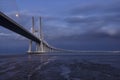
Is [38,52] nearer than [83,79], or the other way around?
[83,79]

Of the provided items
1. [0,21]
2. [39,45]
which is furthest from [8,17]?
[39,45]

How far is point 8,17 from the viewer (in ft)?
226

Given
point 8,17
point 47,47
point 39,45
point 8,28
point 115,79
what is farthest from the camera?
point 47,47

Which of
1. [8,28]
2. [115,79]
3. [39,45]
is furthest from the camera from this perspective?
[39,45]

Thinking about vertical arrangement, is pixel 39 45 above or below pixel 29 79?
above

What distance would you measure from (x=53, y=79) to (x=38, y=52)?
382 feet

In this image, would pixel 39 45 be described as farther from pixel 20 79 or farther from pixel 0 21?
pixel 20 79

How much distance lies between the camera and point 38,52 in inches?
5669

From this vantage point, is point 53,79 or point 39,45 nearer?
point 53,79

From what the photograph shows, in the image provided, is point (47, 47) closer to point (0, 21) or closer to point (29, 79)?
point (0, 21)

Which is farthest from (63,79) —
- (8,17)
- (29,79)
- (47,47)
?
(47,47)

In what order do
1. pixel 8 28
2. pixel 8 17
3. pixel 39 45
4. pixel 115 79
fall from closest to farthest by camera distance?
1. pixel 115 79
2. pixel 8 17
3. pixel 8 28
4. pixel 39 45

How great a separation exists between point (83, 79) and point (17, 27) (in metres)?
55.7

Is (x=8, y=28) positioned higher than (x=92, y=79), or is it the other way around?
(x=8, y=28)
